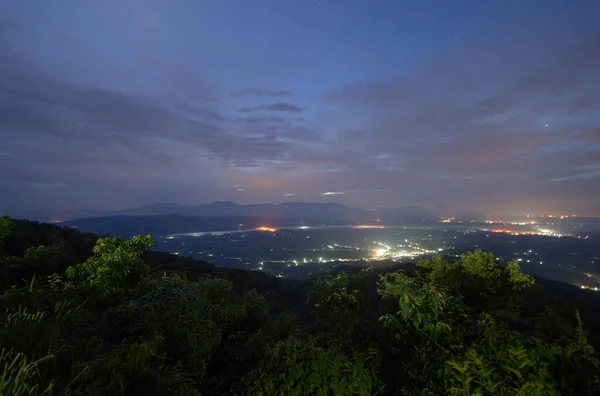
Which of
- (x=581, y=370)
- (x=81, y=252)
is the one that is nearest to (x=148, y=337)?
(x=581, y=370)

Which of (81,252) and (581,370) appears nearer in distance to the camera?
(581,370)

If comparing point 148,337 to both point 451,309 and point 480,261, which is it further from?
point 480,261

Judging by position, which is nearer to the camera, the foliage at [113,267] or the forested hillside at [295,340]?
the forested hillside at [295,340]

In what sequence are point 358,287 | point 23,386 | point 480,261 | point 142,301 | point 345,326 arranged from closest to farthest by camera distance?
point 23,386 < point 142,301 < point 345,326 < point 358,287 < point 480,261

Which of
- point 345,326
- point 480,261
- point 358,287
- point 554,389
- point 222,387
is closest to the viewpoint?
point 554,389

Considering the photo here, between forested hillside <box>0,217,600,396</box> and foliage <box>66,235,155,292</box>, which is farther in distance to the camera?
foliage <box>66,235,155,292</box>

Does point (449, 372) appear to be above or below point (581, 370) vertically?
below

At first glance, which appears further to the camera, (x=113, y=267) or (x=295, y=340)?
(x=113, y=267)

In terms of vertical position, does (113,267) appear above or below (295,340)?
above
